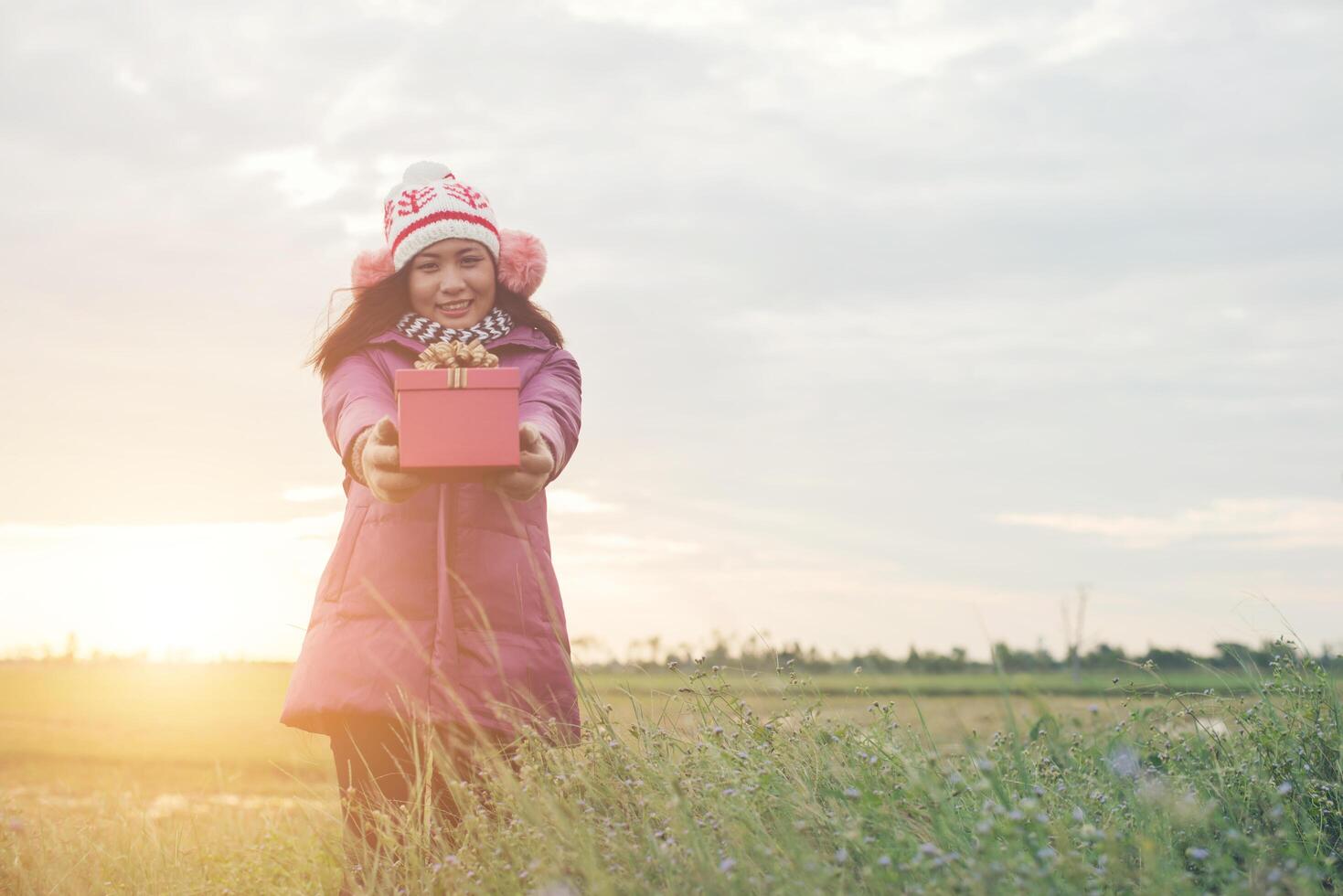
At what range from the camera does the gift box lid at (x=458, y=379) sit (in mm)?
3898

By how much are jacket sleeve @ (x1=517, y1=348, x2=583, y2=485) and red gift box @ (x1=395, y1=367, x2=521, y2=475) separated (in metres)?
0.26

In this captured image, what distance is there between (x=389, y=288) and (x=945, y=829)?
113 inches

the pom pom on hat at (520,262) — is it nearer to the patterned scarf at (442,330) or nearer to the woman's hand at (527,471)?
the patterned scarf at (442,330)

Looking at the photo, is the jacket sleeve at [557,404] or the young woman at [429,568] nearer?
the young woman at [429,568]

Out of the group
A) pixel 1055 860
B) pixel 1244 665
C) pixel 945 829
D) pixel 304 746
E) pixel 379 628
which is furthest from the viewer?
pixel 304 746

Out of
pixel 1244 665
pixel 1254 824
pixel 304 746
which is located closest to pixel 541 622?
pixel 304 746

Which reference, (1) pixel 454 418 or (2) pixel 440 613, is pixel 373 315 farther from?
(2) pixel 440 613

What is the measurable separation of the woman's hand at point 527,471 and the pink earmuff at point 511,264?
3.08ft

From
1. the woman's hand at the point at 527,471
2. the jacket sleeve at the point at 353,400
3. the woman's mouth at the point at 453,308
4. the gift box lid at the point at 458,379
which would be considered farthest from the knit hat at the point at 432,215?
the woman's hand at the point at 527,471

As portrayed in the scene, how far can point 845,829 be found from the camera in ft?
10.8

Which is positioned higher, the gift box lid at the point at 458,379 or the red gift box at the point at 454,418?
the gift box lid at the point at 458,379

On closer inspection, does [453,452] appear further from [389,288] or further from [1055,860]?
[1055,860]

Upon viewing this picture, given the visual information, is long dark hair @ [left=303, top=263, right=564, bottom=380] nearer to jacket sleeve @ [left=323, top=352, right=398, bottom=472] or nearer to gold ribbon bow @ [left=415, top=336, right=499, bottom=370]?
jacket sleeve @ [left=323, top=352, right=398, bottom=472]

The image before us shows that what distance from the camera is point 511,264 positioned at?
4797 millimetres
